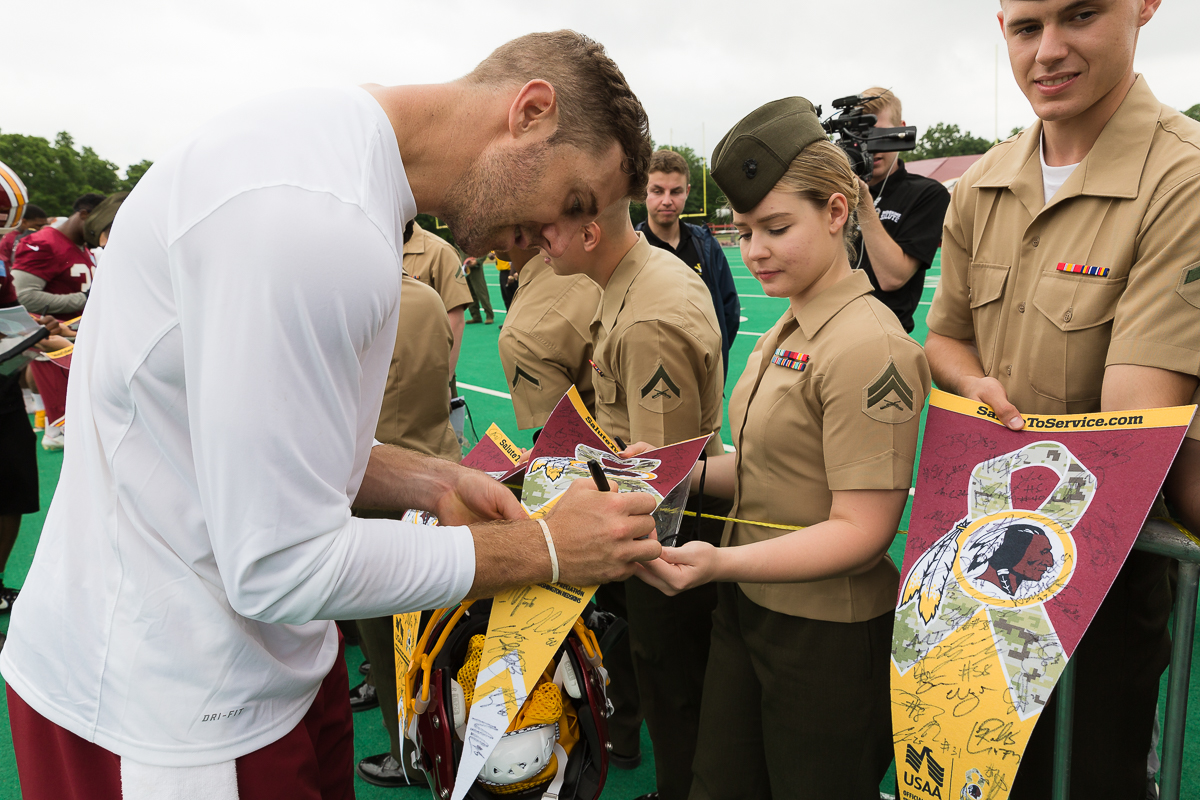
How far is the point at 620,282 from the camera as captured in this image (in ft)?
8.60

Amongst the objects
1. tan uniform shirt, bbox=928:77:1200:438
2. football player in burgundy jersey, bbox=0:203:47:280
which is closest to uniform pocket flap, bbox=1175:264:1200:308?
tan uniform shirt, bbox=928:77:1200:438

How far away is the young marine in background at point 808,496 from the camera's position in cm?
163

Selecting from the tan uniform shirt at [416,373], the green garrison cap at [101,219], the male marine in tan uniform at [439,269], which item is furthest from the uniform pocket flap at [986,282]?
the green garrison cap at [101,219]

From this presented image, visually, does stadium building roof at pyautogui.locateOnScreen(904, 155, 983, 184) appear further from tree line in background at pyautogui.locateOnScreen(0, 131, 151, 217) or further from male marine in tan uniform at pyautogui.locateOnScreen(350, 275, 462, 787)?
tree line in background at pyautogui.locateOnScreen(0, 131, 151, 217)

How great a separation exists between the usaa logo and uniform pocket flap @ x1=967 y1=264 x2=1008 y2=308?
1115 mm

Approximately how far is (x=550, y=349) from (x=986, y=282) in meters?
1.73

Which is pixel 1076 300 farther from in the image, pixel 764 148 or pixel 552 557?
pixel 552 557

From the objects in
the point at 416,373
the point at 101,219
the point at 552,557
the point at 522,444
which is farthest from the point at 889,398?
the point at 522,444

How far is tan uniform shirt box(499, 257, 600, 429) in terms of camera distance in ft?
10.3

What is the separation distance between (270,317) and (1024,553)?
1277 mm

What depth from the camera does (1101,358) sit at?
5.28 ft

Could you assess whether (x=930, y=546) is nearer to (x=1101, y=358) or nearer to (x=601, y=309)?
(x=1101, y=358)

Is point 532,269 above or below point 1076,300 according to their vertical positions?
below

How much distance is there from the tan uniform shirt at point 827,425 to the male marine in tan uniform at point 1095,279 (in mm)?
Answer: 197
